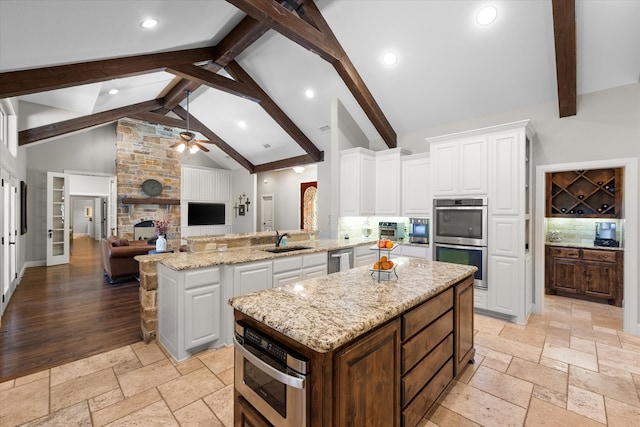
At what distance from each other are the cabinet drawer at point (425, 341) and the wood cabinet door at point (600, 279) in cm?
400

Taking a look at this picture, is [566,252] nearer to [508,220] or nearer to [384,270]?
[508,220]

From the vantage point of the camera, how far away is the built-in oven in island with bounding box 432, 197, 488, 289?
404cm

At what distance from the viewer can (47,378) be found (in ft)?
8.36

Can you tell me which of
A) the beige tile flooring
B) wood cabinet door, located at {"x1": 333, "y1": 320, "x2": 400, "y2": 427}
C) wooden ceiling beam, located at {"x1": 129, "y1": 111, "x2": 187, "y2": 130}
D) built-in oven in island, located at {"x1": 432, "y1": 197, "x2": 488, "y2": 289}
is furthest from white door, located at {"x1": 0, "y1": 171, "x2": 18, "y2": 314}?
built-in oven in island, located at {"x1": 432, "y1": 197, "x2": 488, "y2": 289}

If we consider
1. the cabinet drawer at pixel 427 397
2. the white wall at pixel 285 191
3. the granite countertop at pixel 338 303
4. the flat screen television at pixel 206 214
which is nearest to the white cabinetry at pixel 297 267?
the granite countertop at pixel 338 303

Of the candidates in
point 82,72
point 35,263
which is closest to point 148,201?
point 35,263

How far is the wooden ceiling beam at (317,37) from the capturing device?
324 centimetres

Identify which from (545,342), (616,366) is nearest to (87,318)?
(545,342)

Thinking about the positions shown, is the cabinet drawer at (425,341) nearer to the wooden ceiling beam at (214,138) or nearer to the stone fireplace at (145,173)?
the stone fireplace at (145,173)

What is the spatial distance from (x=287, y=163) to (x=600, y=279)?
7.00 m

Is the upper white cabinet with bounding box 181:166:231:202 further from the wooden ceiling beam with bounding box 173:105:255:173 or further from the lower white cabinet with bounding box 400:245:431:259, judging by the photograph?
the lower white cabinet with bounding box 400:245:431:259

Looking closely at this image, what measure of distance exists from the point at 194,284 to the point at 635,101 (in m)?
5.50

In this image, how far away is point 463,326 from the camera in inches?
99.7

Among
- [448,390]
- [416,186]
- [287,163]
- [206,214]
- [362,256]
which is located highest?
[287,163]
